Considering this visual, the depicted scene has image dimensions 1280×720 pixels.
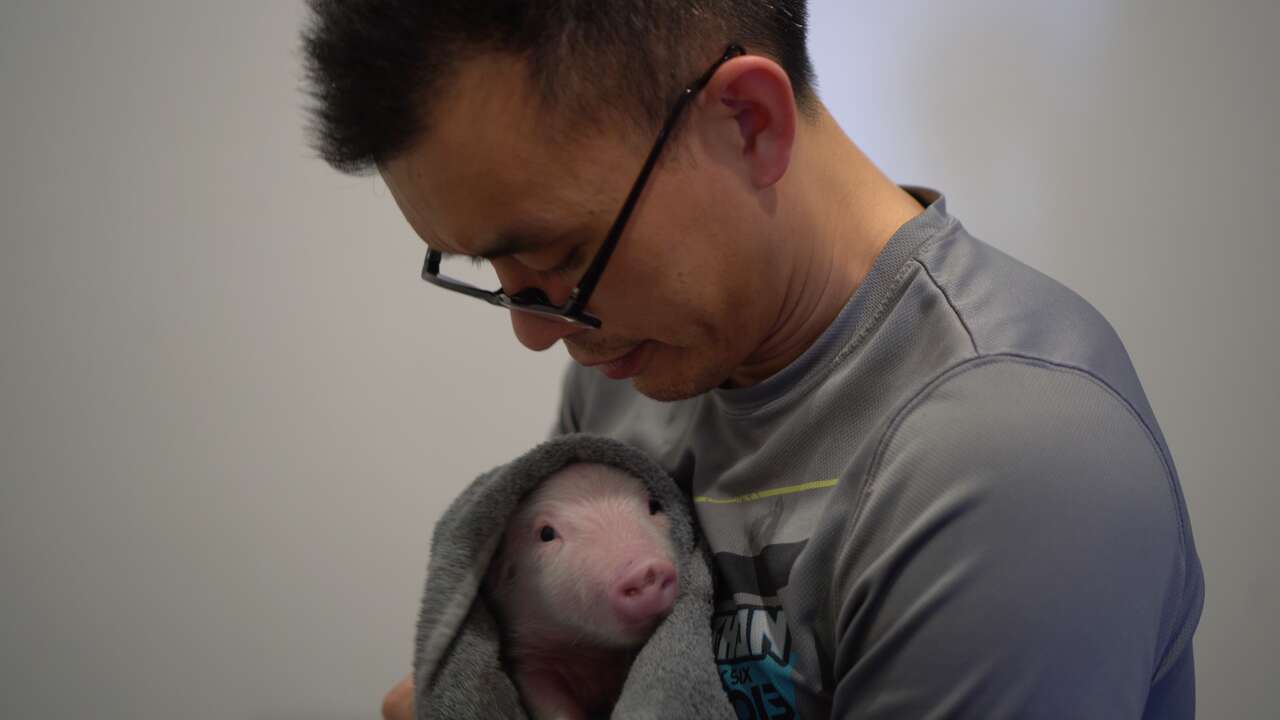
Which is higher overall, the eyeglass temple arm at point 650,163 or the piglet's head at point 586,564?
the eyeglass temple arm at point 650,163

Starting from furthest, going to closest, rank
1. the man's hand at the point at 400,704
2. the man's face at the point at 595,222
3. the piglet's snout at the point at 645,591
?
the man's hand at the point at 400,704 → the piglet's snout at the point at 645,591 → the man's face at the point at 595,222

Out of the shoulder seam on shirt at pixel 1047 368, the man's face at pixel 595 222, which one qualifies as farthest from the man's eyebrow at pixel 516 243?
the shoulder seam on shirt at pixel 1047 368

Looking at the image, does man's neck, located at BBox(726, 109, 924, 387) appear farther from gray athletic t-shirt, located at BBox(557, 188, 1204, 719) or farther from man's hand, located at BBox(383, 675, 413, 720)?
man's hand, located at BBox(383, 675, 413, 720)

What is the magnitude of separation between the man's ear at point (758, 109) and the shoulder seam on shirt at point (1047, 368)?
0.80ft

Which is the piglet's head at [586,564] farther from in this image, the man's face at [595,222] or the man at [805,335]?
the man's face at [595,222]

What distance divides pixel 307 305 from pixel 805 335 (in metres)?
1.33

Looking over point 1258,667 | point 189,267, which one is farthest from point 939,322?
point 189,267

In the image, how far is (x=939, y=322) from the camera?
0.77 m

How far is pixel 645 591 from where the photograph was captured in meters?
0.97

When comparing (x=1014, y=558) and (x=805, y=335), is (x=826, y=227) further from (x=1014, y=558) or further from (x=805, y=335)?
(x=1014, y=558)

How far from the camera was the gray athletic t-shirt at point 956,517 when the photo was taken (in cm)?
63

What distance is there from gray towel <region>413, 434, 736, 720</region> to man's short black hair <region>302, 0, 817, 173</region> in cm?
46

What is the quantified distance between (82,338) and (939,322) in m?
1.72

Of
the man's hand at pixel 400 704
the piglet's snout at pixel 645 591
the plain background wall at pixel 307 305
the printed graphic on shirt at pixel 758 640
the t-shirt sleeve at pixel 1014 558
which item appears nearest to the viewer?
the t-shirt sleeve at pixel 1014 558
